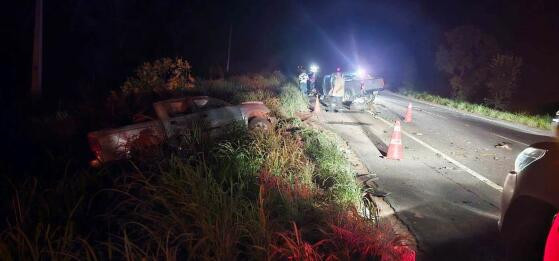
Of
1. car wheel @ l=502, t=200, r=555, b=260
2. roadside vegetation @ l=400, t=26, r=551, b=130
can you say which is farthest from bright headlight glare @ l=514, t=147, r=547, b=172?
roadside vegetation @ l=400, t=26, r=551, b=130

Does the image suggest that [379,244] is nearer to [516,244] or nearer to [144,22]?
[516,244]

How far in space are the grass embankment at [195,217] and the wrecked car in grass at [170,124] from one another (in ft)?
3.42

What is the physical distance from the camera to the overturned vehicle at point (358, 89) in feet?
56.2

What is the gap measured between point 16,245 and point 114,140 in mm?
3665

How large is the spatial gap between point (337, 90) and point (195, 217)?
13878 mm

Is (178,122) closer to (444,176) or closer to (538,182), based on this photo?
(444,176)

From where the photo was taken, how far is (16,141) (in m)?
7.14

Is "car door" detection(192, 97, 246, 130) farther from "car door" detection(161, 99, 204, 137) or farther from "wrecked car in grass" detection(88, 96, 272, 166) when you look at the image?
"car door" detection(161, 99, 204, 137)

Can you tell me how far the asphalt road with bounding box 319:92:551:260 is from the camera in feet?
16.4

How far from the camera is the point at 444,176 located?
7.86 meters

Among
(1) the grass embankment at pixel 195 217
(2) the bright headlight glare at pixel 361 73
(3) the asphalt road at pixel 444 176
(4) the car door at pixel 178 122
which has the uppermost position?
(2) the bright headlight glare at pixel 361 73

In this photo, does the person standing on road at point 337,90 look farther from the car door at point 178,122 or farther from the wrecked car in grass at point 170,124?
the car door at point 178,122

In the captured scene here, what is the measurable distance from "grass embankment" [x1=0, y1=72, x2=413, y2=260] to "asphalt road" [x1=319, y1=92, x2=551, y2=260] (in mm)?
773

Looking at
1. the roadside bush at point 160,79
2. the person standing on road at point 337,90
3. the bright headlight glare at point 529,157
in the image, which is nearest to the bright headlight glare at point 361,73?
the person standing on road at point 337,90
